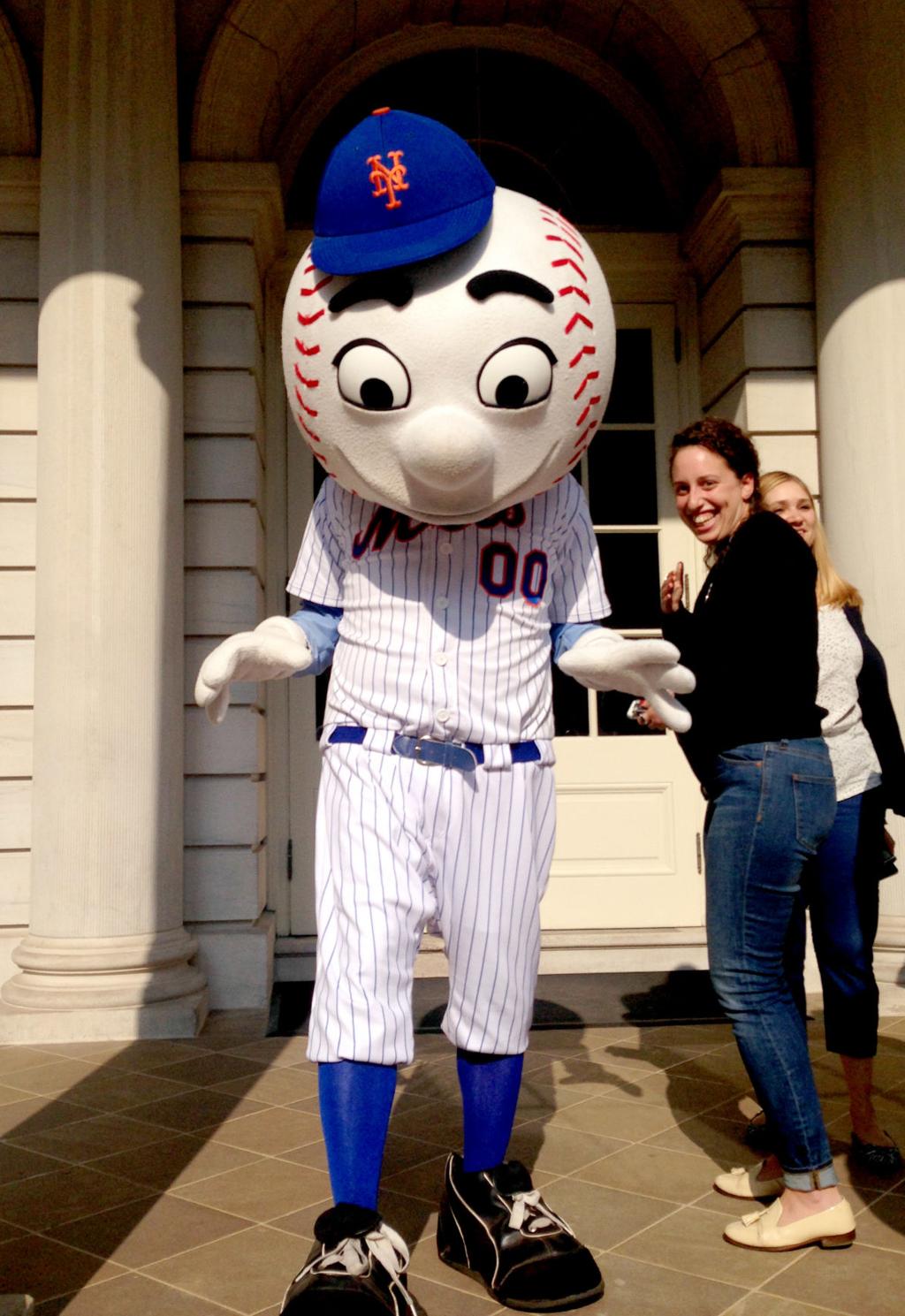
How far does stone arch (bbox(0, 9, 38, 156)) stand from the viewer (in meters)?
4.97

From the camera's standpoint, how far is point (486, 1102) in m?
2.29

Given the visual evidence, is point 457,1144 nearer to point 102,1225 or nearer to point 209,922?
point 102,1225

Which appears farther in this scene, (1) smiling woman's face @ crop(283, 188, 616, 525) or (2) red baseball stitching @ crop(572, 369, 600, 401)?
(2) red baseball stitching @ crop(572, 369, 600, 401)

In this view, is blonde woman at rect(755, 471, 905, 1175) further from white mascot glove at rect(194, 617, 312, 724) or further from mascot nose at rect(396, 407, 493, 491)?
white mascot glove at rect(194, 617, 312, 724)

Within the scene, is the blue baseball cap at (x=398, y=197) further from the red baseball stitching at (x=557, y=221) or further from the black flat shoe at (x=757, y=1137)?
the black flat shoe at (x=757, y=1137)

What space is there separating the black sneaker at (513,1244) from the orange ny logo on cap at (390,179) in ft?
→ 5.69

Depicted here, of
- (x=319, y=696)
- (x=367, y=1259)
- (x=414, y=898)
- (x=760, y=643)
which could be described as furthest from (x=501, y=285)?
(x=319, y=696)

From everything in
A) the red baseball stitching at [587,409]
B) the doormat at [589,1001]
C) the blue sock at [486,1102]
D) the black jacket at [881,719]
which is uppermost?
the red baseball stitching at [587,409]

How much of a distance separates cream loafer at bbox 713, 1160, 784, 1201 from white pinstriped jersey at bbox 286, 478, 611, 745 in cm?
113

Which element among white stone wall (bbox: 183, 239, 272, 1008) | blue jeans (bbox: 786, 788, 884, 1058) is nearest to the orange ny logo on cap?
blue jeans (bbox: 786, 788, 884, 1058)

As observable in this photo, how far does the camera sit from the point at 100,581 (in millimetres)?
4488

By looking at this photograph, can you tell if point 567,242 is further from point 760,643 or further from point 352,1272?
point 352,1272

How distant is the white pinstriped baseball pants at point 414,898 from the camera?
2.13 meters

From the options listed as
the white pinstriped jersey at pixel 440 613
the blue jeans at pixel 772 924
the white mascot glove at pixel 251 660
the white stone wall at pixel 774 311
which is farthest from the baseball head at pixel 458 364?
the white stone wall at pixel 774 311
